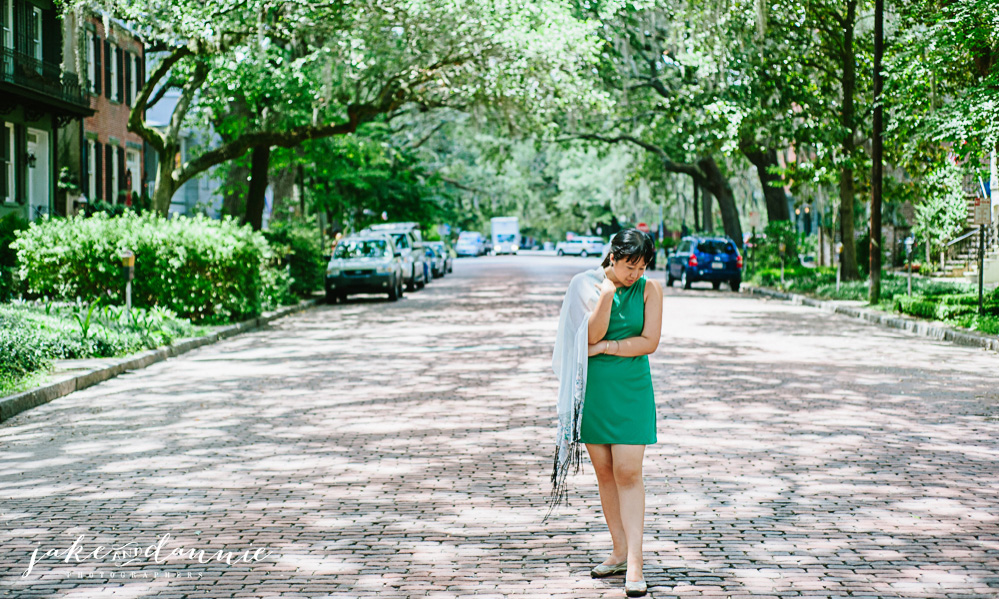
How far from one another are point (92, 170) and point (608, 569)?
32.7 meters

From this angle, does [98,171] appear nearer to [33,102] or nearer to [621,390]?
[33,102]

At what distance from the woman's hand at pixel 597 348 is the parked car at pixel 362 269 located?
24.9 m

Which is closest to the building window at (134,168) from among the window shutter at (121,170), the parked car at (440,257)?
the window shutter at (121,170)

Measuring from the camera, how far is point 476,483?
7570 mm

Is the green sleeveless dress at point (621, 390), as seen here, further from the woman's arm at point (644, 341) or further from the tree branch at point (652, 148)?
the tree branch at point (652, 148)

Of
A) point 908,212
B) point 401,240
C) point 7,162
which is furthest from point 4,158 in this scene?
point 908,212

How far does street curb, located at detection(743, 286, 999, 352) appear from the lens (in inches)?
693

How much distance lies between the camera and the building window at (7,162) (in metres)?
28.4

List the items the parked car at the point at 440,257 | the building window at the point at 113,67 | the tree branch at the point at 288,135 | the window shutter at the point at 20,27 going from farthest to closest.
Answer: the parked car at the point at 440,257, the building window at the point at 113,67, the window shutter at the point at 20,27, the tree branch at the point at 288,135

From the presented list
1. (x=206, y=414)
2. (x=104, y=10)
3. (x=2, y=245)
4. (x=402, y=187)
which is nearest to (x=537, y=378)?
(x=206, y=414)

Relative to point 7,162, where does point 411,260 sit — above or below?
below

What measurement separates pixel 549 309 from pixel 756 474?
721 inches

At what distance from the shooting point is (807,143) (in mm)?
28484

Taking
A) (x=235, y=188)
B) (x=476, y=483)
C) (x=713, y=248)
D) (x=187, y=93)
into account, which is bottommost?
(x=476, y=483)
